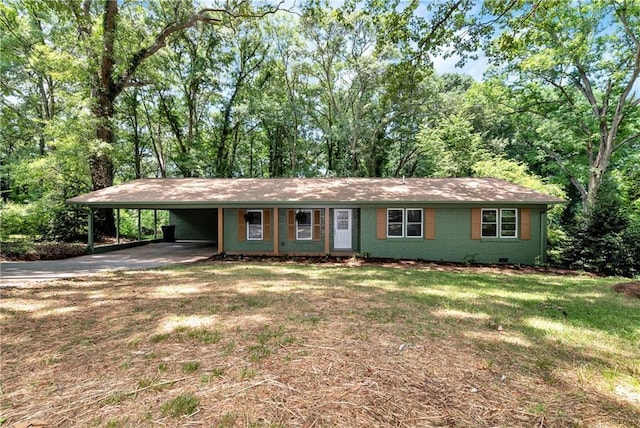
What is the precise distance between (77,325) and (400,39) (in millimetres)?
10562

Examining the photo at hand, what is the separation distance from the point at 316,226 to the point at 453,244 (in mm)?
5434

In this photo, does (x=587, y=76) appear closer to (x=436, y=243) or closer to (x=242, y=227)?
(x=436, y=243)

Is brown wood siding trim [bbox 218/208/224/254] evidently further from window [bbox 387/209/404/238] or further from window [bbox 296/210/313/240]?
window [bbox 387/209/404/238]

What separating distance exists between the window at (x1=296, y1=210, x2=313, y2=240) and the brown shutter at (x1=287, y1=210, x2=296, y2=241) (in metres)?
0.13

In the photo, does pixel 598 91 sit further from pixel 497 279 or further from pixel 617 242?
pixel 497 279

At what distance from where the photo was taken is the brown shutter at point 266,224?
40.4 ft

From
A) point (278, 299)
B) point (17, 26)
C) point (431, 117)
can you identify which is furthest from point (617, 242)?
point (17, 26)

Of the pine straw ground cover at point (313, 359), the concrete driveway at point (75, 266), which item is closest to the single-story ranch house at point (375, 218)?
the concrete driveway at point (75, 266)

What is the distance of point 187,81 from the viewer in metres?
20.2

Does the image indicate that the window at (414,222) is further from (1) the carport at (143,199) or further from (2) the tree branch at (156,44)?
(2) the tree branch at (156,44)

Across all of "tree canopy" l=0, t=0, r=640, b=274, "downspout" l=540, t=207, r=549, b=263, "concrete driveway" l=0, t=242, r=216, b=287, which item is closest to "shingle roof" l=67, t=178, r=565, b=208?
"downspout" l=540, t=207, r=549, b=263

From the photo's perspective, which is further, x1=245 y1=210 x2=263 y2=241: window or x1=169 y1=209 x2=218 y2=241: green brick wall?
x1=169 y1=209 x2=218 y2=241: green brick wall

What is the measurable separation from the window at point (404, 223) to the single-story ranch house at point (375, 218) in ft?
0.12

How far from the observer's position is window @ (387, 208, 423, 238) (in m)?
11.7
